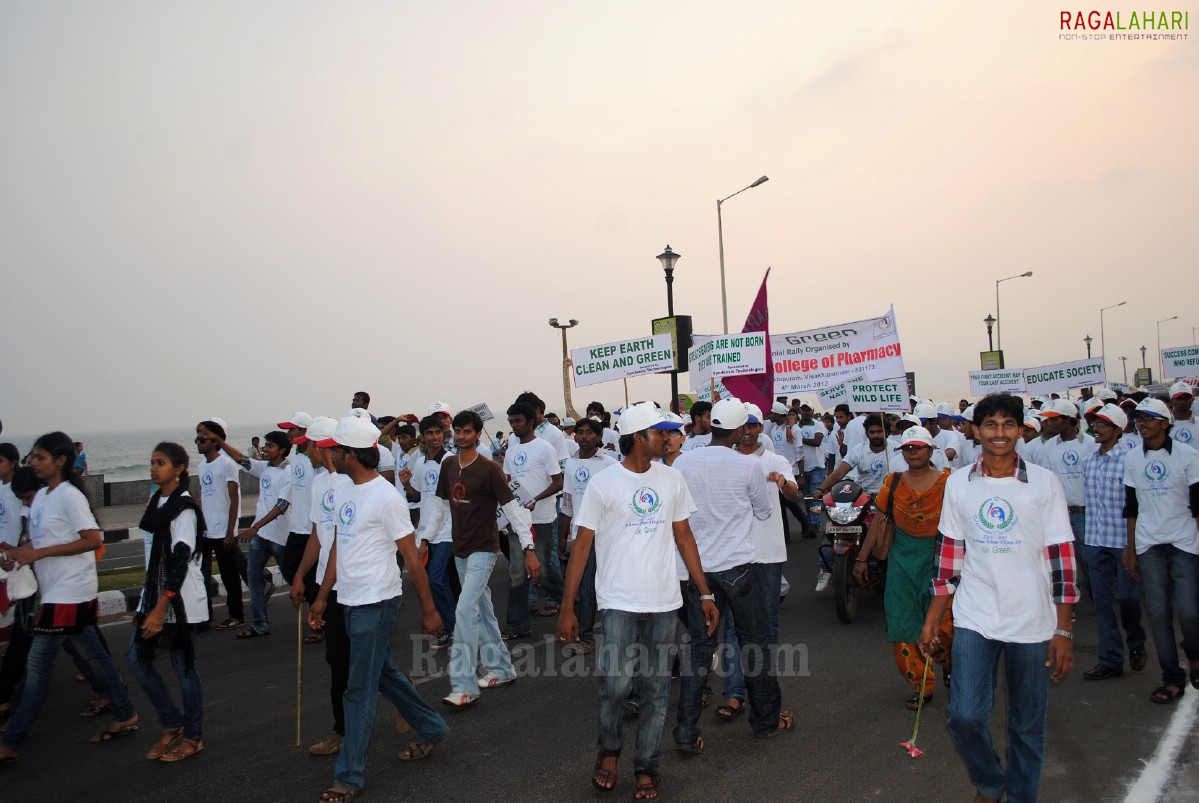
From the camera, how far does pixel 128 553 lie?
49.5 feet

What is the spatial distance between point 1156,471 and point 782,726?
2.95 metres

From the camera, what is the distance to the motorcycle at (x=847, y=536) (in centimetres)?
788

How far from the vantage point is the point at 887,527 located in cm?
560

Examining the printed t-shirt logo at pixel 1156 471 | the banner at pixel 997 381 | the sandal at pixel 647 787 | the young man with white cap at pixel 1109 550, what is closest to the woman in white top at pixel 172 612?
the sandal at pixel 647 787

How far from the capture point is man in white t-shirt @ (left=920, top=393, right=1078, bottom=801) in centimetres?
361

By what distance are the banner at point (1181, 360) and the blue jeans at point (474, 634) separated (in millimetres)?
18726

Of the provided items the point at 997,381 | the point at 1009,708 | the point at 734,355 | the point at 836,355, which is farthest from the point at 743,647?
the point at 997,381

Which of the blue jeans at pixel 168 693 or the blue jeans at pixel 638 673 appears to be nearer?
the blue jeans at pixel 638 673

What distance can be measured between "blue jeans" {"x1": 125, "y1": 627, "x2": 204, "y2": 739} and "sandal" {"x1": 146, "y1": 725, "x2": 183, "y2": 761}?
0.03 m

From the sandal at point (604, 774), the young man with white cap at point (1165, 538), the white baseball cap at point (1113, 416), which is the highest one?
the white baseball cap at point (1113, 416)

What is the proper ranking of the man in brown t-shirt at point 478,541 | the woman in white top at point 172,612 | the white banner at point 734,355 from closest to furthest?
the woman in white top at point 172,612
the man in brown t-shirt at point 478,541
the white banner at point 734,355

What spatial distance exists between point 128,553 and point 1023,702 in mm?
15096

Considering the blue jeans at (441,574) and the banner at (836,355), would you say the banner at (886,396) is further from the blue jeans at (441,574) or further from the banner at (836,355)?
the blue jeans at (441,574)

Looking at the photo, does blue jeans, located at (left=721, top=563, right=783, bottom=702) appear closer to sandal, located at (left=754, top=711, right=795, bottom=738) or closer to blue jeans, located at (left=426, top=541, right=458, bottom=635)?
sandal, located at (left=754, top=711, right=795, bottom=738)
